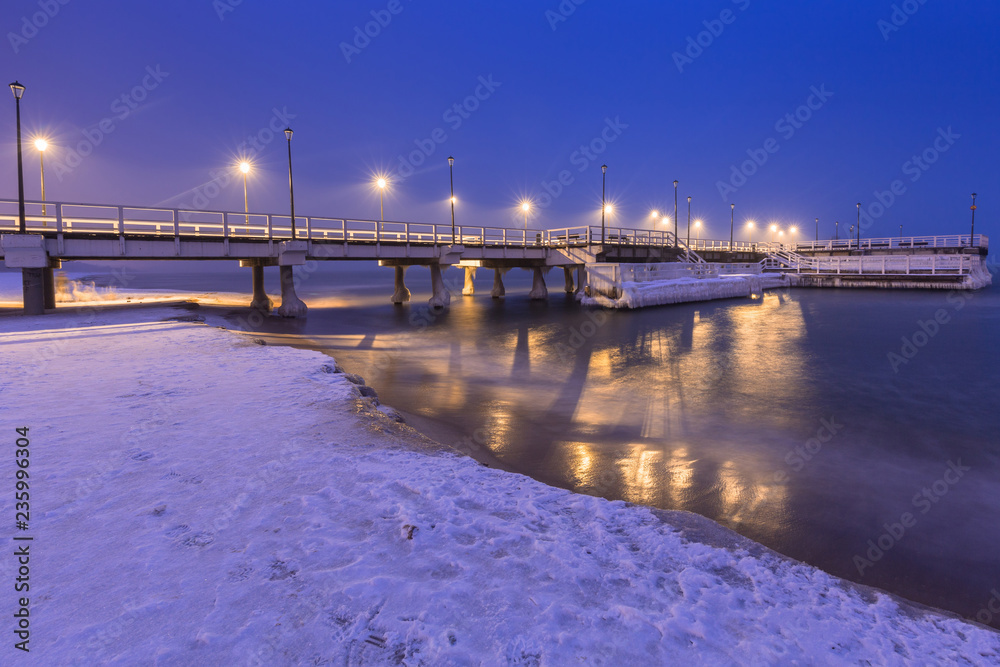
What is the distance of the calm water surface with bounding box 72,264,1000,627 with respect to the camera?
5.86m

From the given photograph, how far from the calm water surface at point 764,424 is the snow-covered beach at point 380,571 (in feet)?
5.32

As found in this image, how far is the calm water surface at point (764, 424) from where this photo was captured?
19.2ft

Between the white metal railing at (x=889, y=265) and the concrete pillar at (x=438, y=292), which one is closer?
the concrete pillar at (x=438, y=292)

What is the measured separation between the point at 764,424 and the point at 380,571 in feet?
28.7

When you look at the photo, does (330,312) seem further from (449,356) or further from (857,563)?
(857,563)

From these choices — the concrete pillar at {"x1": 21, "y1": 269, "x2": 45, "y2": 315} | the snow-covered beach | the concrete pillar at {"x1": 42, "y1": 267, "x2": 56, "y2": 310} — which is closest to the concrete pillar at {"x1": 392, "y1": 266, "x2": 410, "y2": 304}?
the concrete pillar at {"x1": 42, "y1": 267, "x2": 56, "y2": 310}

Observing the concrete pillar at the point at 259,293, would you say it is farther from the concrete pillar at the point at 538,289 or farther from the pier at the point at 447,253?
the concrete pillar at the point at 538,289

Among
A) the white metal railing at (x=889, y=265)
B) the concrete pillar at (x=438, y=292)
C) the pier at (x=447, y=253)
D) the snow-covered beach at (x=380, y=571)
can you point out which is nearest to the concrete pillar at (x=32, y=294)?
the pier at (x=447, y=253)

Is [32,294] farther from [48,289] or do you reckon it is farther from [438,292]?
[438,292]

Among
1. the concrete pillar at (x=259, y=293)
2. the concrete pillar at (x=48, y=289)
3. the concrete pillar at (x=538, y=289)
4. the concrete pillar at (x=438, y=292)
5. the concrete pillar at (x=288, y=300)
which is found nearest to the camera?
the concrete pillar at (x=48, y=289)

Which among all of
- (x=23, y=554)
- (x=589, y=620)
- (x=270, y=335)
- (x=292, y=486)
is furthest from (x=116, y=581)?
(x=270, y=335)

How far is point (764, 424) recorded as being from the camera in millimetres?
10203

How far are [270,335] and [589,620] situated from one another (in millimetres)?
21216

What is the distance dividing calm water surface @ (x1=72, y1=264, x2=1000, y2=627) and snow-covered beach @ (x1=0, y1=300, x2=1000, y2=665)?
1620 mm
